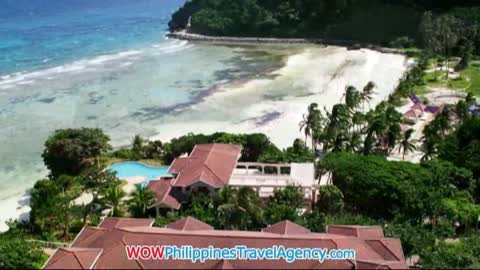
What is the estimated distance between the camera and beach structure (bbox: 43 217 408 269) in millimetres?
22891

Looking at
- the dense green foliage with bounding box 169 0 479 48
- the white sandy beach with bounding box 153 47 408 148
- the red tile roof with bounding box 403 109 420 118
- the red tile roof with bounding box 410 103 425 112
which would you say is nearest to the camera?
the red tile roof with bounding box 403 109 420 118

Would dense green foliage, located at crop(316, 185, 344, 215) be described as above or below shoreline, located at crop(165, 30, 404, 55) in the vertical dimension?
below

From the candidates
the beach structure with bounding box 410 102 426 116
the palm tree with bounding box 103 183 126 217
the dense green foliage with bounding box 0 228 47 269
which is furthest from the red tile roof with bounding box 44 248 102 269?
the beach structure with bounding box 410 102 426 116

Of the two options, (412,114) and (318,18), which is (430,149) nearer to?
(412,114)

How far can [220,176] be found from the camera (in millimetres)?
34938

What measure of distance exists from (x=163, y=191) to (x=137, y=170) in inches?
294

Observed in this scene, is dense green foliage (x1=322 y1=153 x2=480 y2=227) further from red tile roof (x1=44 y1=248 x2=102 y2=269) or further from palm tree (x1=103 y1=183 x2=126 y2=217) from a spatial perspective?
red tile roof (x1=44 y1=248 x2=102 y2=269)

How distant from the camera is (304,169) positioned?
121 feet

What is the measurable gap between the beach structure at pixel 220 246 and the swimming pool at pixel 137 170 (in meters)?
13.9

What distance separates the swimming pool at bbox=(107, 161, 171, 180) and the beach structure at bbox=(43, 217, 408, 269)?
13.9m

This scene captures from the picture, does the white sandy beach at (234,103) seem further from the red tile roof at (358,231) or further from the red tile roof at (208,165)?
the red tile roof at (358,231)

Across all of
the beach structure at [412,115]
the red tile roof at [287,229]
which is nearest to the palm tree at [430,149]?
the beach structure at [412,115]

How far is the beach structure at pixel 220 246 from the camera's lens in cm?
2289

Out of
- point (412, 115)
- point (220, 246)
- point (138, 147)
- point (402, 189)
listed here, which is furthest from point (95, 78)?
point (220, 246)
